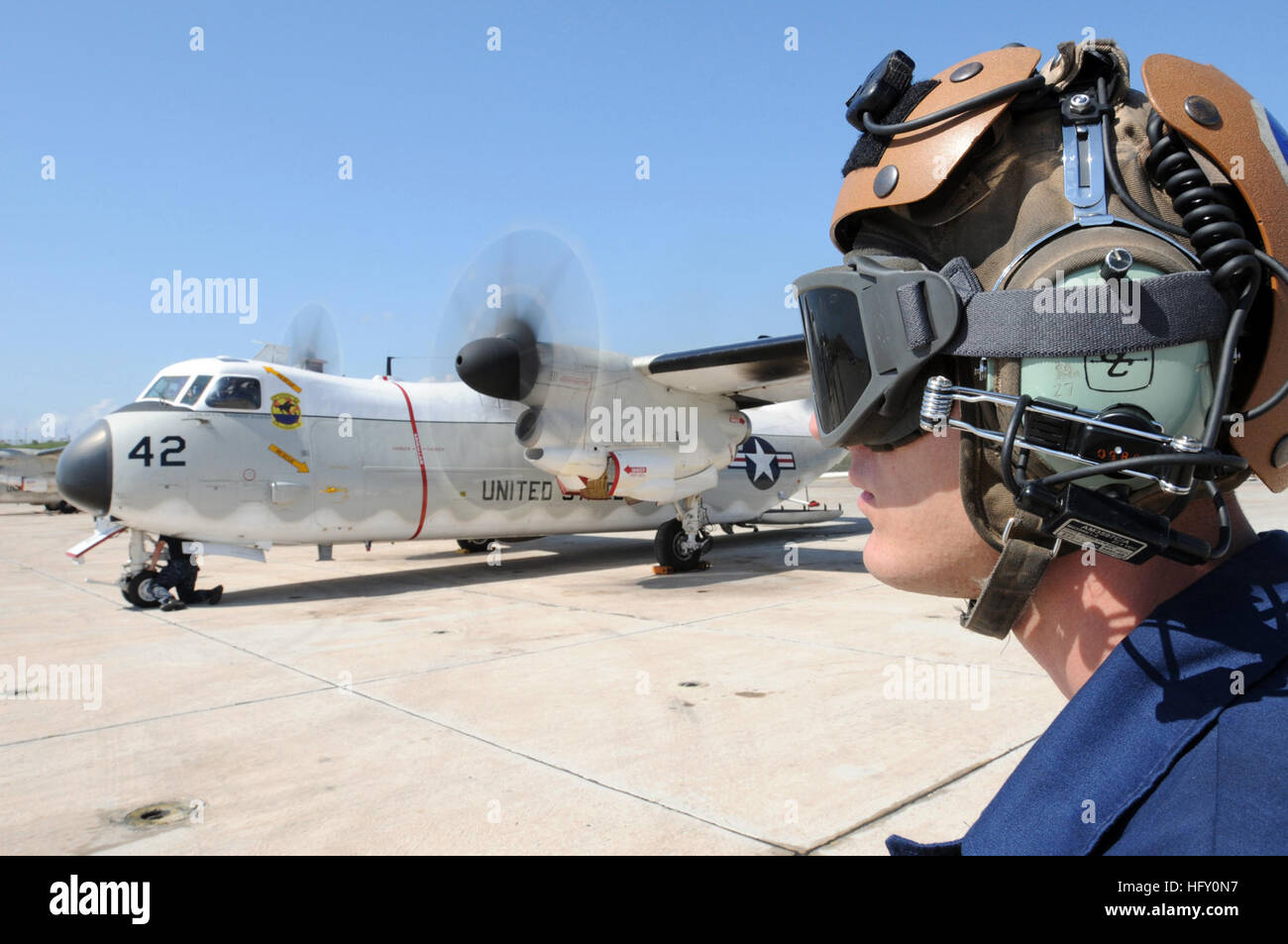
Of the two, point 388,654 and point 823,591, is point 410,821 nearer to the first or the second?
point 388,654

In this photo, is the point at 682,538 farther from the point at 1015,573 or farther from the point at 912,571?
the point at 1015,573

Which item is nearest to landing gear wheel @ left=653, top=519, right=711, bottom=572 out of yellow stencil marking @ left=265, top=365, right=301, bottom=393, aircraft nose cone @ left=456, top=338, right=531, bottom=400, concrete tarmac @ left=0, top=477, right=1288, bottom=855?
concrete tarmac @ left=0, top=477, right=1288, bottom=855

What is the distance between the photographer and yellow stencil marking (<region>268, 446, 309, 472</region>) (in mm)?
9633

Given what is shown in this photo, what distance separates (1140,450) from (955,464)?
24 cm

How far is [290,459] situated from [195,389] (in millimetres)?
1269

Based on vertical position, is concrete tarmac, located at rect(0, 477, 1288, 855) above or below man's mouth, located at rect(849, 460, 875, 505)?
below

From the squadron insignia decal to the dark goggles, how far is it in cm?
951

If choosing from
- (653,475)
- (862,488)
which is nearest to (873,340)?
(862,488)

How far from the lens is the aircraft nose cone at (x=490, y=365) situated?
30.4 feet

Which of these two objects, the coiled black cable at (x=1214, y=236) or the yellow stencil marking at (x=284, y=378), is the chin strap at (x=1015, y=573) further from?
the yellow stencil marking at (x=284, y=378)

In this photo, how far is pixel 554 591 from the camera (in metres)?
10.2
